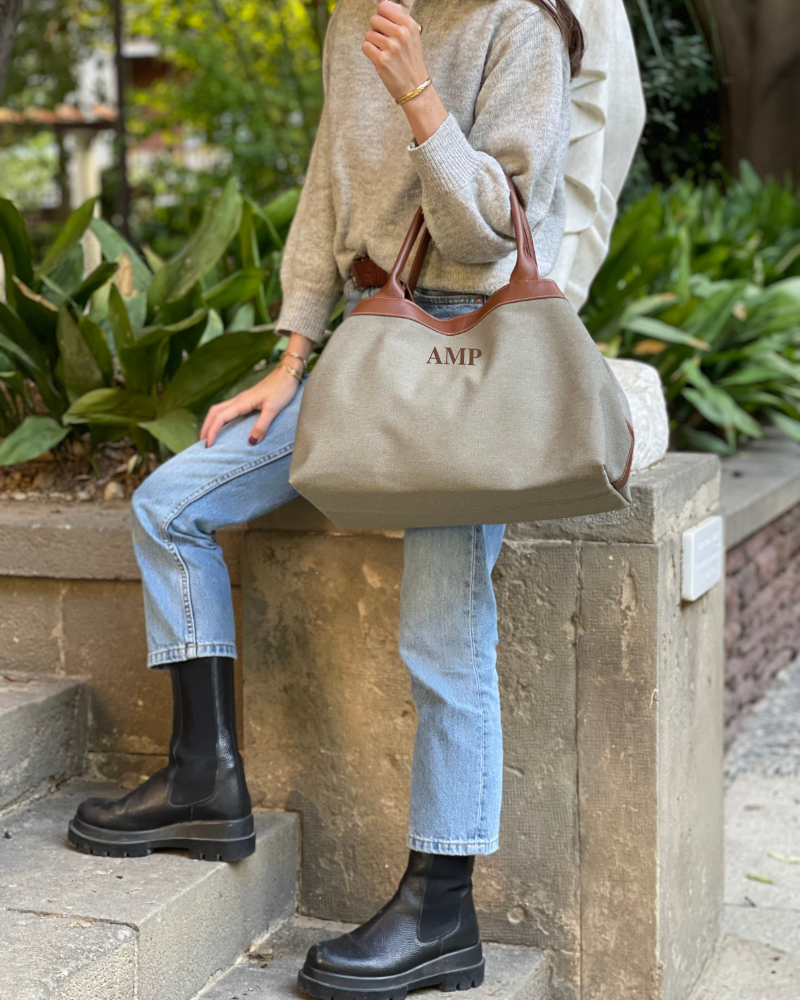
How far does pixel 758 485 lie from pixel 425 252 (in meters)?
3.03

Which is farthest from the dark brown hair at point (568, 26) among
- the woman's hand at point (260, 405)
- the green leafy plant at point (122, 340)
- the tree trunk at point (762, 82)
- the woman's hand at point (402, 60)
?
the tree trunk at point (762, 82)

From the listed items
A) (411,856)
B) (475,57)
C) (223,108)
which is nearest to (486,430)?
(475,57)

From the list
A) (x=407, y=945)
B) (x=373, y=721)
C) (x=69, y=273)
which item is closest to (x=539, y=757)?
(x=373, y=721)

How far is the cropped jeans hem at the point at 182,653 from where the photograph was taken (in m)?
2.04

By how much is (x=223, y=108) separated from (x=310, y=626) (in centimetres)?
949

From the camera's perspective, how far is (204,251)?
3.18 meters

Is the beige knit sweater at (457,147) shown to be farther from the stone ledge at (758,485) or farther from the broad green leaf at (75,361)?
the stone ledge at (758,485)

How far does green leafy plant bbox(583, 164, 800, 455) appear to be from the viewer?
4.32 meters

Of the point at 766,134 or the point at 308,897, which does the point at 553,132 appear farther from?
the point at 766,134

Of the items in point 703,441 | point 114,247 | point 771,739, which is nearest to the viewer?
point 114,247

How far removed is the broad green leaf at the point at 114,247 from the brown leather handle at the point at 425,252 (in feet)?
5.67

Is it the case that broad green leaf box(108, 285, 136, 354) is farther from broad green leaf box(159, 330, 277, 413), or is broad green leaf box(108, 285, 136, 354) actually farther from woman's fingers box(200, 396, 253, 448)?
woman's fingers box(200, 396, 253, 448)

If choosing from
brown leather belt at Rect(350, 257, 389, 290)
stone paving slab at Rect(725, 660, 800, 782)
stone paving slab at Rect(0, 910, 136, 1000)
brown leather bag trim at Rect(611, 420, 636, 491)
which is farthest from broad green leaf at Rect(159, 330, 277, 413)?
stone paving slab at Rect(725, 660, 800, 782)

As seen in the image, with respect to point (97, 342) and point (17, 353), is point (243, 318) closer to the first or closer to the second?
point (97, 342)
